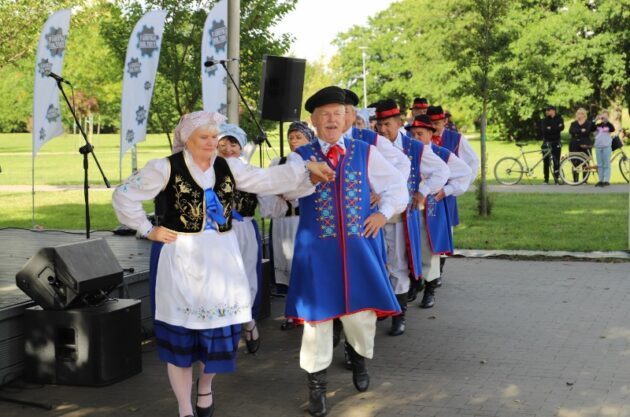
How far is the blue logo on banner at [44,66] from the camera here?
13273 millimetres

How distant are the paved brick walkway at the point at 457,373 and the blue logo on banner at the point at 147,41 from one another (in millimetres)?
4818

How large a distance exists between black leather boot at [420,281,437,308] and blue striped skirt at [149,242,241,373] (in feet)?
13.3

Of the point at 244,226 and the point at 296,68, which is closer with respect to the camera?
the point at 244,226

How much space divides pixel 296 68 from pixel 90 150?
8.66ft

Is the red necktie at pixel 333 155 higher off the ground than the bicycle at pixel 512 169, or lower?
higher

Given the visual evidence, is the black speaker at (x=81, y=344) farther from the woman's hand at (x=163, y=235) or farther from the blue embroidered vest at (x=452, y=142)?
the blue embroidered vest at (x=452, y=142)

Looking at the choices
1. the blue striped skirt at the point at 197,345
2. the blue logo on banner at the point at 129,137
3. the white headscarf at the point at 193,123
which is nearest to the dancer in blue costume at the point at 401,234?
the blue striped skirt at the point at 197,345

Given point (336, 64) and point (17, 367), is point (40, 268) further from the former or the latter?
point (336, 64)

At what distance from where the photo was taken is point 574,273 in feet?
35.8

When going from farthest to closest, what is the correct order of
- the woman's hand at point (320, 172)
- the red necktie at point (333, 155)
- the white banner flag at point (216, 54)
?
the white banner flag at point (216, 54), the red necktie at point (333, 155), the woman's hand at point (320, 172)

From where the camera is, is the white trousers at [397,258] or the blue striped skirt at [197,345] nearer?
the blue striped skirt at [197,345]

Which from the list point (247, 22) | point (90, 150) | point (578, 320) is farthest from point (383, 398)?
point (247, 22)

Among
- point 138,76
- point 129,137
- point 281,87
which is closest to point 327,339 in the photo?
point 281,87

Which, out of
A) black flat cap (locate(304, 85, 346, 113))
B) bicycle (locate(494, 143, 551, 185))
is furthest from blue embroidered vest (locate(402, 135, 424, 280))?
bicycle (locate(494, 143, 551, 185))
